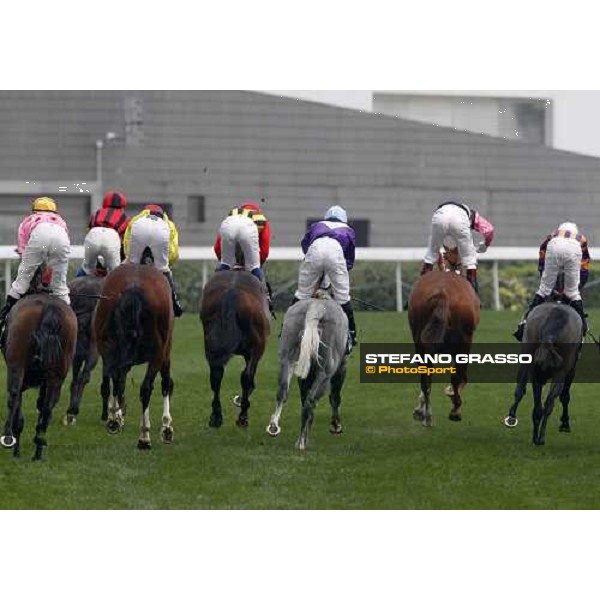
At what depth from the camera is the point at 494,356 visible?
1934 centimetres

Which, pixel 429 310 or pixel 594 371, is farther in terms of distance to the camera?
pixel 594 371

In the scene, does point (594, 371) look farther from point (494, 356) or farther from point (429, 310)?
point (429, 310)

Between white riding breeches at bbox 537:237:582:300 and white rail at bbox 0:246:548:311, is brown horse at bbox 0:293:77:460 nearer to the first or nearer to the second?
white riding breeches at bbox 537:237:582:300

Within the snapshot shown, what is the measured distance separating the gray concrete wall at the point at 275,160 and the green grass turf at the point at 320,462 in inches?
998

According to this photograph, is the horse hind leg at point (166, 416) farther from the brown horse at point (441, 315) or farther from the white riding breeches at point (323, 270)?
the brown horse at point (441, 315)

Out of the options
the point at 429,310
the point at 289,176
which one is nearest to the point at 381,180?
the point at 289,176

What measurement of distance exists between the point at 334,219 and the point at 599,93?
40.4m

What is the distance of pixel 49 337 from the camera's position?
38.7ft

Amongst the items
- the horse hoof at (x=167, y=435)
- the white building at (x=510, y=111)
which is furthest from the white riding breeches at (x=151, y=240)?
the white building at (x=510, y=111)

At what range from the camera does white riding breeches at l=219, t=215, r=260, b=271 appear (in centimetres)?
1420

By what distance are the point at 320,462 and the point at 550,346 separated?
2.32 meters

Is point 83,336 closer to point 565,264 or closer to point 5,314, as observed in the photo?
point 5,314

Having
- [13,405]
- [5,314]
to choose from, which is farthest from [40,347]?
[5,314]

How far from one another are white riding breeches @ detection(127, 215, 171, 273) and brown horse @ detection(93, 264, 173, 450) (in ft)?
1.01
